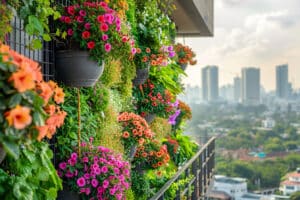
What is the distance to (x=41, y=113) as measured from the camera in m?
1.49

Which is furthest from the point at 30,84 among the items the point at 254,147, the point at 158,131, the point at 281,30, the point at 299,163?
the point at 281,30

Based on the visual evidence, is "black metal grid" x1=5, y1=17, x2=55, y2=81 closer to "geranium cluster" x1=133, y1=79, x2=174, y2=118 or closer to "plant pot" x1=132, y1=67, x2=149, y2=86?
"plant pot" x1=132, y1=67, x2=149, y2=86

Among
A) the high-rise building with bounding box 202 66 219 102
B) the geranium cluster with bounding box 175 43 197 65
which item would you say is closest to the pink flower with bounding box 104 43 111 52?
the geranium cluster with bounding box 175 43 197 65

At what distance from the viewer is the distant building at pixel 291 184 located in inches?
840

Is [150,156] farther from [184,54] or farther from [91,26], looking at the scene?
[184,54]

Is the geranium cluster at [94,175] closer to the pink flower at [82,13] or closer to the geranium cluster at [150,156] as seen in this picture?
the pink flower at [82,13]

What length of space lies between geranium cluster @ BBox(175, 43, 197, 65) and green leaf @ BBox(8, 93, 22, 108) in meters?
5.41

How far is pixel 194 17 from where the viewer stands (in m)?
7.00

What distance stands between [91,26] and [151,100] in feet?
7.02

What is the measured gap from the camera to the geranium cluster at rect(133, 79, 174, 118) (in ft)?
15.7

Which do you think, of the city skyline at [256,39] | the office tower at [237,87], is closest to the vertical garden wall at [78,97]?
the city skyline at [256,39]

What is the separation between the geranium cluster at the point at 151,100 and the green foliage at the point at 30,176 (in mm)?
2560

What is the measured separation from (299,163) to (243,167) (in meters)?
2.63

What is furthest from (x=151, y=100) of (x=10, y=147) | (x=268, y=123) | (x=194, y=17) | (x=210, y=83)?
(x=210, y=83)
